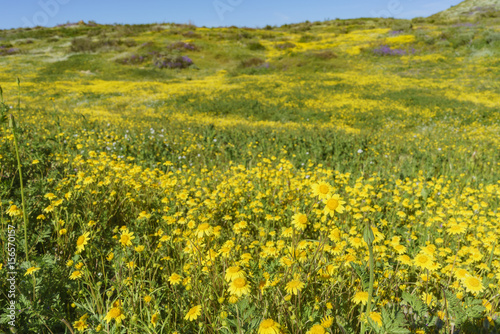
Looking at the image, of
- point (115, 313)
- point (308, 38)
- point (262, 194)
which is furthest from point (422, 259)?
point (308, 38)

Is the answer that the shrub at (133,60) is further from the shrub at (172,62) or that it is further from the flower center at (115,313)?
the flower center at (115,313)

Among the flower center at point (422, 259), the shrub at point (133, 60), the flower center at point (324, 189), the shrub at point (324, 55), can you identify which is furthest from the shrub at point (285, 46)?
the flower center at point (422, 259)

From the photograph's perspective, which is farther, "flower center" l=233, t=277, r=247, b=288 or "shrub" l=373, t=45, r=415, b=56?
"shrub" l=373, t=45, r=415, b=56

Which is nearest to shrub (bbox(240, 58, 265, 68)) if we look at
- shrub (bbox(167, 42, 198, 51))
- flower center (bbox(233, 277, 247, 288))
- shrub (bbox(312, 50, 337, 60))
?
shrub (bbox(312, 50, 337, 60))

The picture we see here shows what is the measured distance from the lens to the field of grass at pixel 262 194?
197 cm

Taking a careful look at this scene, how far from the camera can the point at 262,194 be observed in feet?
14.0

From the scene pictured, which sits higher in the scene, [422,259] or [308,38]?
[308,38]

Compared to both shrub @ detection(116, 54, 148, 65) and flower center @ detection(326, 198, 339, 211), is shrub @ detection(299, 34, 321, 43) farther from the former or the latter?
flower center @ detection(326, 198, 339, 211)

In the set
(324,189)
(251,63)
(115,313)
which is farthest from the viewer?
(251,63)

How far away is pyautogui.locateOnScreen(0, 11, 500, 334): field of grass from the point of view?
1968mm

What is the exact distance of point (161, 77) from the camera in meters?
30.1

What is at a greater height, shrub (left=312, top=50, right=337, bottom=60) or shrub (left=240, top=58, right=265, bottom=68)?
shrub (left=312, top=50, right=337, bottom=60)

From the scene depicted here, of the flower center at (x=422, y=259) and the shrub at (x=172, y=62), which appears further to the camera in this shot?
the shrub at (x=172, y=62)

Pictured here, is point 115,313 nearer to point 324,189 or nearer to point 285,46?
point 324,189
